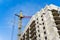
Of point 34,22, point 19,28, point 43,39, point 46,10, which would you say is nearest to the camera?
point 43,39

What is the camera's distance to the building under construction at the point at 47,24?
226 ft

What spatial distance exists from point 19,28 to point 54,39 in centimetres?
6854

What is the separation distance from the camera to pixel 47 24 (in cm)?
7588

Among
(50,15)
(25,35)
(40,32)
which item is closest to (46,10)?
(50,15)

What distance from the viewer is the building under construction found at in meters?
69.0

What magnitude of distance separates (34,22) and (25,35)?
13.8m

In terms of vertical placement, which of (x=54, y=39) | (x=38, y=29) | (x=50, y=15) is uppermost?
(x=50, y=15)

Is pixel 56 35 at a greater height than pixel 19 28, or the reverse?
pixel 19 28

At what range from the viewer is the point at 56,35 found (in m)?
64.8

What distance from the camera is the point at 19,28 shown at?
429ft

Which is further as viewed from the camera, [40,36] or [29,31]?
[29,31]

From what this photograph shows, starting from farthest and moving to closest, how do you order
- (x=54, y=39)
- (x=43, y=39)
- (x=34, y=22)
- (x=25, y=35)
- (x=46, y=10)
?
(x=25, y=35)
(x=34, y=22)
(x=46, y=10)
(x=43, y=39)
(x=54, y=39)

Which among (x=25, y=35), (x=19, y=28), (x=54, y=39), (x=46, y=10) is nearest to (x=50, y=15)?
(x=46, y=10)

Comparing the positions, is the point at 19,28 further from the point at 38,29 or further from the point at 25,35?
the point at 38,29
